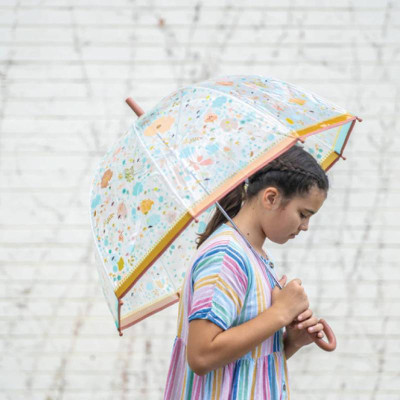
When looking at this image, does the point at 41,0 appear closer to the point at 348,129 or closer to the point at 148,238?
the point at 348,129

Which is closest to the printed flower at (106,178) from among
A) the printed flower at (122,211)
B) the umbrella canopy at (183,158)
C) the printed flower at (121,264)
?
the umbrella canopy at (183,158)

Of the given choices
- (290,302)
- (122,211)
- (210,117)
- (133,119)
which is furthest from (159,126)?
(133,119)

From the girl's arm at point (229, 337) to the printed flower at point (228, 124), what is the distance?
1.75 ft

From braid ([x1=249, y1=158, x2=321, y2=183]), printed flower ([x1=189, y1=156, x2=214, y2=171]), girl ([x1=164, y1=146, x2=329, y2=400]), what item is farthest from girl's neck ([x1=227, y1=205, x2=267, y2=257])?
printed flower ([x1=189, y1=156, x2=214, y2=171])

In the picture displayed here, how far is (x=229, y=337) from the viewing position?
5.83ft

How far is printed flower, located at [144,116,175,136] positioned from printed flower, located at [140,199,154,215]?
22 cm

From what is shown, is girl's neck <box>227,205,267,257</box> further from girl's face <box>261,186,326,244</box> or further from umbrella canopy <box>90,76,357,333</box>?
umbrella canopy <box>90,76,357,333</box>

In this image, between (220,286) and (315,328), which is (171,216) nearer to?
(220,286)

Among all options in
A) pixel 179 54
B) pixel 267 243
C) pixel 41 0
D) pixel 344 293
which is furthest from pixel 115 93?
pixel 344 293

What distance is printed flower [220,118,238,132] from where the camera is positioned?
198 centimetres

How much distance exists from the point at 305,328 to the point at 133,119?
105 inches

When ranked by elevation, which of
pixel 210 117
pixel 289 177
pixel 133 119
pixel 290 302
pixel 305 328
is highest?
pixel 210 117

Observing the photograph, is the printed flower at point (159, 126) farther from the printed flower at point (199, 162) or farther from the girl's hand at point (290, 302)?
the girl's hand at point (290, 302)

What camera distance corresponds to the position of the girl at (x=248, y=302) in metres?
1.79
